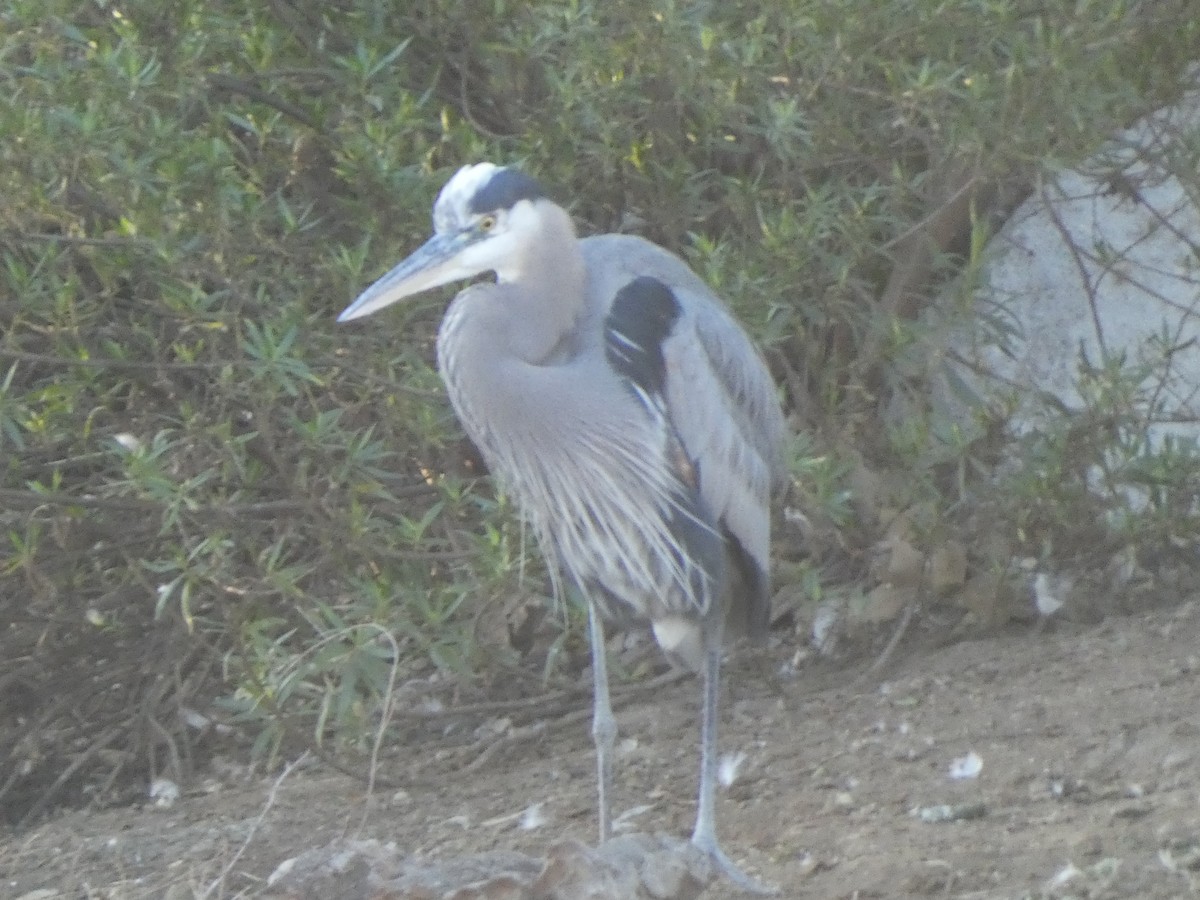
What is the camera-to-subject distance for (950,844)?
301 cm

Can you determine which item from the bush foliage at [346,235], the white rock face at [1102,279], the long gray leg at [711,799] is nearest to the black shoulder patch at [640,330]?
the bush foliage at [346,235]

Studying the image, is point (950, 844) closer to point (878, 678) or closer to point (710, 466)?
point (710, 466)

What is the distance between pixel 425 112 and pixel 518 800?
4.87 feet

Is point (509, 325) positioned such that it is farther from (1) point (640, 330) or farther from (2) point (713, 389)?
(2) point (713, 389)

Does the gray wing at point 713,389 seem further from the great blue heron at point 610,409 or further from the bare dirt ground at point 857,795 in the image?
the bare dirt ground at point 857,795

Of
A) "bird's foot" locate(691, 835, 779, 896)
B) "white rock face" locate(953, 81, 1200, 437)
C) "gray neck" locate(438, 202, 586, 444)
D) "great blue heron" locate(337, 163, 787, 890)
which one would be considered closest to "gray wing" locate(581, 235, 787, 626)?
"great blue heron" locate(337, 163, 787, 890)

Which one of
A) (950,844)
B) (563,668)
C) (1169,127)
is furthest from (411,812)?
(1169,127)

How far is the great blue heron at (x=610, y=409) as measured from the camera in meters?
3.16

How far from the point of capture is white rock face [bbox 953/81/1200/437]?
4398 mm

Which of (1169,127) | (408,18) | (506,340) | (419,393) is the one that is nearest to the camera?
(506,340)

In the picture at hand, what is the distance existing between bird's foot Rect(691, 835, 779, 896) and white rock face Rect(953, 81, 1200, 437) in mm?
1605

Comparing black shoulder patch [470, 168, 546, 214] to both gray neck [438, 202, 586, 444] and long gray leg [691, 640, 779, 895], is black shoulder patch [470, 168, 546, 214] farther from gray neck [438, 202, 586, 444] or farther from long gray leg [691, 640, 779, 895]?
long gray leg [691, 640, 779, 895]

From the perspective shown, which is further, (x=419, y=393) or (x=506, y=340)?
(x=419, y=393)

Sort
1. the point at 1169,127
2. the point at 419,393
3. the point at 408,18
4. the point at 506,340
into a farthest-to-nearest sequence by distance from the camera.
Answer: the point at 1169,127, the point at 408,18, the point at 419,393, the point at 506,340
